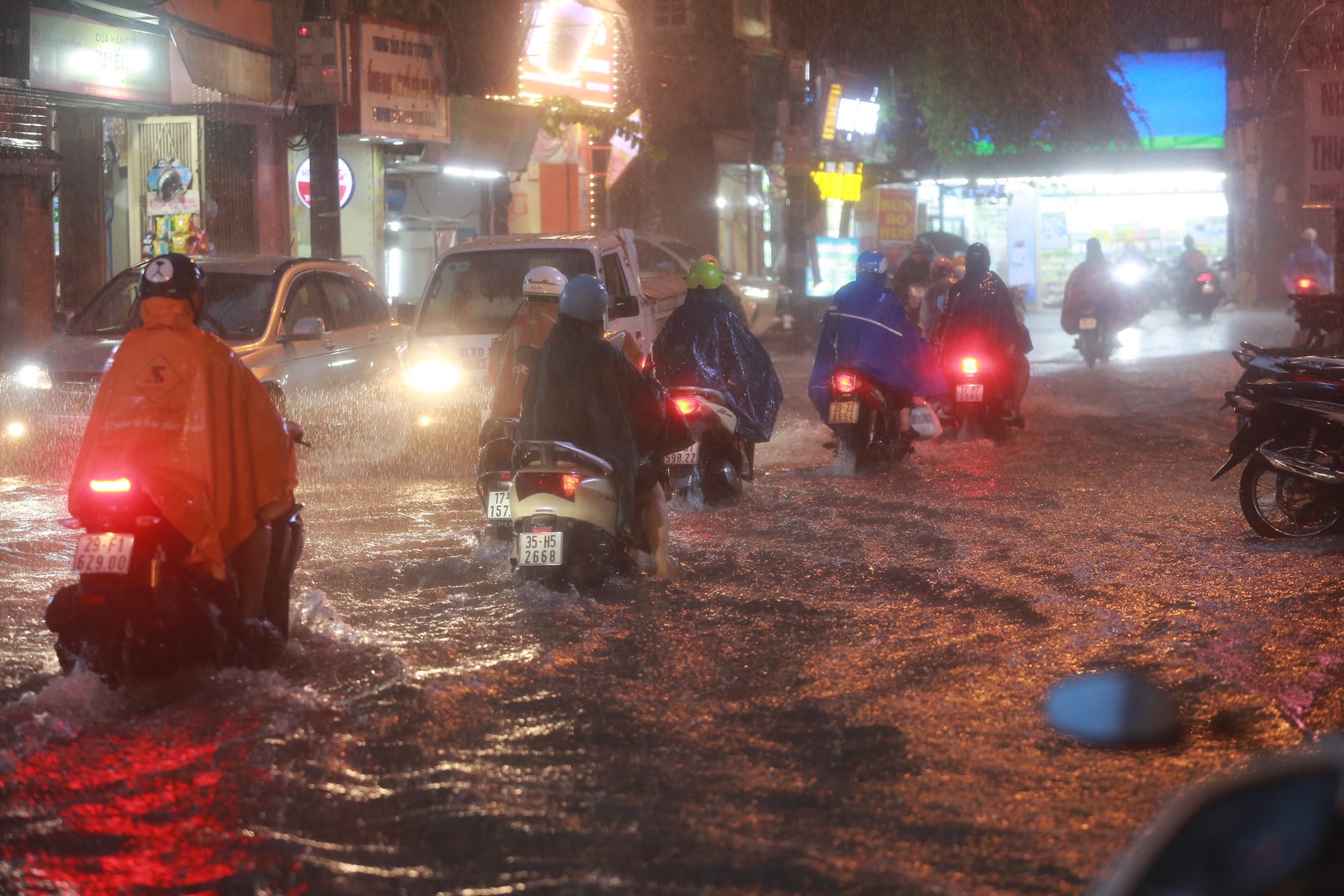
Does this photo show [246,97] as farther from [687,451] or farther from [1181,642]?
[1181,642]

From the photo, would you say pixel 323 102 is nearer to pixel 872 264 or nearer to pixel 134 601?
pixel 872 264

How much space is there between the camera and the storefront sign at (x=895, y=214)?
34.5 m

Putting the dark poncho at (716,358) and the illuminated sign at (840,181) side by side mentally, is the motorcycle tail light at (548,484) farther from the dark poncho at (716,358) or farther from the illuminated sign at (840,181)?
the illuminated sign at (840,181)

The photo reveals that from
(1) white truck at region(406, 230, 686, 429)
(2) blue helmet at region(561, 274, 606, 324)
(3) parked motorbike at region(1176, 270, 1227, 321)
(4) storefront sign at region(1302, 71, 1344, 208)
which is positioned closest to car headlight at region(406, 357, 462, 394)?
(1) white truck at region(406, 230, 686, 429)

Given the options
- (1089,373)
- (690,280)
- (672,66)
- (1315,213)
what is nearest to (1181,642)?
(690,280)

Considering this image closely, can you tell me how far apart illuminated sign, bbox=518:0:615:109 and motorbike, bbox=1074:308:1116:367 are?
8297 millimetres

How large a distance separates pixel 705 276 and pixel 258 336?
11.8 feet

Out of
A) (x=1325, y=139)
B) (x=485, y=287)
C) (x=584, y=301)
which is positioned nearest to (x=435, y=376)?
(x=485, y=287)

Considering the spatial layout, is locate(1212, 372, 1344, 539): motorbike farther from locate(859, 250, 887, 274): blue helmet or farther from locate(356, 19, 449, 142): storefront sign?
locate(356, 19, 449, 142): storefront sign

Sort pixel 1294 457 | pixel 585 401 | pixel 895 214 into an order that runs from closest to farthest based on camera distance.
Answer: pixel 585 401
pixel 1294 457
pixel 895 214

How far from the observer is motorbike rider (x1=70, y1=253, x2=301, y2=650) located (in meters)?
5.43

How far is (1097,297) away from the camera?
2111cm

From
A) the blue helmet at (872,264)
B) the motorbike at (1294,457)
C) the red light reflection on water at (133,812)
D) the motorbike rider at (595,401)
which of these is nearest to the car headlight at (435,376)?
the blue helmet at (872,264)

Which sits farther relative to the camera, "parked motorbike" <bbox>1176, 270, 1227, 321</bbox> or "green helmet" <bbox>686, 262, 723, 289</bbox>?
"parked motorbike" <bbox>1176, 270, 1227, 321</bbox>
